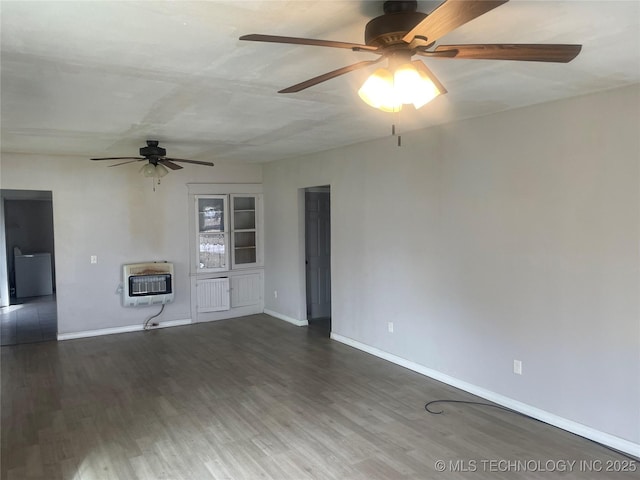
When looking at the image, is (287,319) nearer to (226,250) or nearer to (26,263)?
(226,250)

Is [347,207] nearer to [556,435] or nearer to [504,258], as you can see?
[504,258]

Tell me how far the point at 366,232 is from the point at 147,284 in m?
3.32

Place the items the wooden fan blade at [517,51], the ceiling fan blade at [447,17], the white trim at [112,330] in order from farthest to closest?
the white trim at [112,330], the wooden fan blade at [517,51], the ceiling fan blade at [447,17]

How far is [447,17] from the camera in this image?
143cm

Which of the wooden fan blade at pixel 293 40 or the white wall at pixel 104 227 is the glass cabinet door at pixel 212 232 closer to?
the white wall at pixel 104 227

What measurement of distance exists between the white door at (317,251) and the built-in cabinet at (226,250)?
99 cm

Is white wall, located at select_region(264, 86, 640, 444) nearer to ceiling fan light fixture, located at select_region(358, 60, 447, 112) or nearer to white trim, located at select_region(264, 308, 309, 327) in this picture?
white trim, located at select_region(264, 308, 309, 327)

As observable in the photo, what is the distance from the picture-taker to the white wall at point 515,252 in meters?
3.11

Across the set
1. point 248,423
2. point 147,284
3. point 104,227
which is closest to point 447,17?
point 248,423

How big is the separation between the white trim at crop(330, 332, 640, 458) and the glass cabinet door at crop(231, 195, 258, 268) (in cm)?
299

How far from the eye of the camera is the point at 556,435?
336 cm

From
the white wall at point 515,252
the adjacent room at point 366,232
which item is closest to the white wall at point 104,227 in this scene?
the adjacent room at point 366,232

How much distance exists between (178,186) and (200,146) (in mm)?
1672

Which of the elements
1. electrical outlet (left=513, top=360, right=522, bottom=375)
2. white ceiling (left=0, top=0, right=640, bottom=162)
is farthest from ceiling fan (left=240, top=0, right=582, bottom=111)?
electrical outlet (left=513, top=360, right=522, bottom=375)
